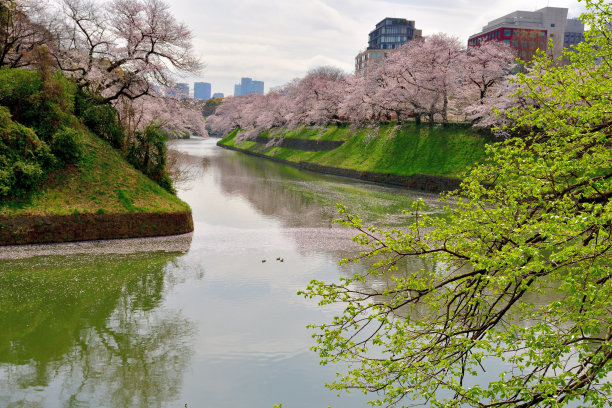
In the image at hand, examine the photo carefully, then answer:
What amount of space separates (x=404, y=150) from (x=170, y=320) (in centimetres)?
4511

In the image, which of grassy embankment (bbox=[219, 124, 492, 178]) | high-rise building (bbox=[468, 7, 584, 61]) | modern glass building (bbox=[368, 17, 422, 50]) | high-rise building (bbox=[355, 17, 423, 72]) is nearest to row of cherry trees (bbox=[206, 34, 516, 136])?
grassy embankment (bbox=[219, 124, 492, 178])

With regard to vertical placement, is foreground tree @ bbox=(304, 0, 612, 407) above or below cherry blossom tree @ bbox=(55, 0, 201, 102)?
below

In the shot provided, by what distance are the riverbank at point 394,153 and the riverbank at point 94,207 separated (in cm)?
2797

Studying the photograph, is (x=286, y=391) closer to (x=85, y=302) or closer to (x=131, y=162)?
(x=85, y=302)

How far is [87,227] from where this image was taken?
23.8 meters

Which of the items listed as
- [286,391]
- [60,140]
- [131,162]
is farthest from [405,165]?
[286,391]

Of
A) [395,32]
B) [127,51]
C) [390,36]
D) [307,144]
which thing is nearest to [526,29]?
[395,32]

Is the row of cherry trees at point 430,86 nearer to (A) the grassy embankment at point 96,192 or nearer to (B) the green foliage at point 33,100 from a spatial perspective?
(A) the grassy embankment at point 96,192

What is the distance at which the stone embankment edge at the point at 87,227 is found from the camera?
73.1 ft

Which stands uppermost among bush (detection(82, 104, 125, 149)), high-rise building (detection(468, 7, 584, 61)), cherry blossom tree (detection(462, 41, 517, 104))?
high-rise building (detection(468, 7, 584, 61))

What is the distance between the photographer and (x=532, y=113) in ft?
27.9

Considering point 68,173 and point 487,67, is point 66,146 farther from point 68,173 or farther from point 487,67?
point 487,67

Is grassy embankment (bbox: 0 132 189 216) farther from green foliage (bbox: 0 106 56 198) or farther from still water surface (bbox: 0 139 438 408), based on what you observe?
still water surface (bbox: 0 139 438 408)

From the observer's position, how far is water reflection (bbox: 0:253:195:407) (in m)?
10.8
